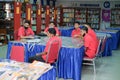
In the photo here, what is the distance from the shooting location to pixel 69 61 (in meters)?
5.10

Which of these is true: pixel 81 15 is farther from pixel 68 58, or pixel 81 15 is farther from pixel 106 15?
pixel 68 58

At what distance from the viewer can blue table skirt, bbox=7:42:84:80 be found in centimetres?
500

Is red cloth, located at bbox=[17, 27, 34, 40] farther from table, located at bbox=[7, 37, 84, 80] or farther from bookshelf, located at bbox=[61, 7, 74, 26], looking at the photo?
bookshelf, located at bbox=[61, 7, 74, 26]

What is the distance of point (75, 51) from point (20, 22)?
6180 mm

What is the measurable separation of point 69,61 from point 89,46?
733 millimetres

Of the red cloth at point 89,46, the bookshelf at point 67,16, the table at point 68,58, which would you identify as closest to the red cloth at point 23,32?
the table at point 68,58

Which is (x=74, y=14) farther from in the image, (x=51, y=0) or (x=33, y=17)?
(x=33, y=17)

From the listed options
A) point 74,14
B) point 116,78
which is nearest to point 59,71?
point 116,78

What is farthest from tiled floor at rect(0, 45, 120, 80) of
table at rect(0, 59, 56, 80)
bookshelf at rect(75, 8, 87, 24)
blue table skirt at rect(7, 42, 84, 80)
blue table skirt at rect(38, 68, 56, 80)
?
bookshelf at rect(75, 8, 87, 24)

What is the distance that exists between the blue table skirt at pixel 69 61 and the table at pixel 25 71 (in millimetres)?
1813

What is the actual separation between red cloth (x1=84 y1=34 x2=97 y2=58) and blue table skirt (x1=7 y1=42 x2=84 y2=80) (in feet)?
0.93

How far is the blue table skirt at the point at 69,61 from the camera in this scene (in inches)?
197

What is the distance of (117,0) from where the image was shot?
15352mm

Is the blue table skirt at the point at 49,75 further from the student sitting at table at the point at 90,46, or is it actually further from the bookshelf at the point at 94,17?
the bookshelf at the point at 94,17
